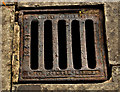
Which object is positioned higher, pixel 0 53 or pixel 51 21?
pixel 51 21

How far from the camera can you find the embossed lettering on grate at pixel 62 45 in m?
2.26

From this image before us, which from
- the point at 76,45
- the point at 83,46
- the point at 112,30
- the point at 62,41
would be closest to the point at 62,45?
the point at 62,41

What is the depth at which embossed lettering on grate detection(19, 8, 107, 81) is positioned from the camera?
7.40 feet

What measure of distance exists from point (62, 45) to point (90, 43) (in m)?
0.30

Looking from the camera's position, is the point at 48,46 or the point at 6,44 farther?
the point at 48,46

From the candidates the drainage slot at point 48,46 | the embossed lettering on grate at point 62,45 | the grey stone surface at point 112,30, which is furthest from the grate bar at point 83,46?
the drainage slot at point 48,46

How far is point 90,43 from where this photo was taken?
98.2 inches

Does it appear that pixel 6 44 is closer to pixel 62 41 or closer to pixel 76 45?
pixel 62 41

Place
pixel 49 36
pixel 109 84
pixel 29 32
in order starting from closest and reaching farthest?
pixel 109 84, pixel 29 32, pixel 49 36

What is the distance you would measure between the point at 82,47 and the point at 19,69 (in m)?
0.65

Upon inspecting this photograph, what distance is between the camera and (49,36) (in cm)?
254

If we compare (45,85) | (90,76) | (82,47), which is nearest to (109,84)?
(90,76)

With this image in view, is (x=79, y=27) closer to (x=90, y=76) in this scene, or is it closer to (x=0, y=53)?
(x=90, y=76)

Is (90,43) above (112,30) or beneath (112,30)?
beneath
